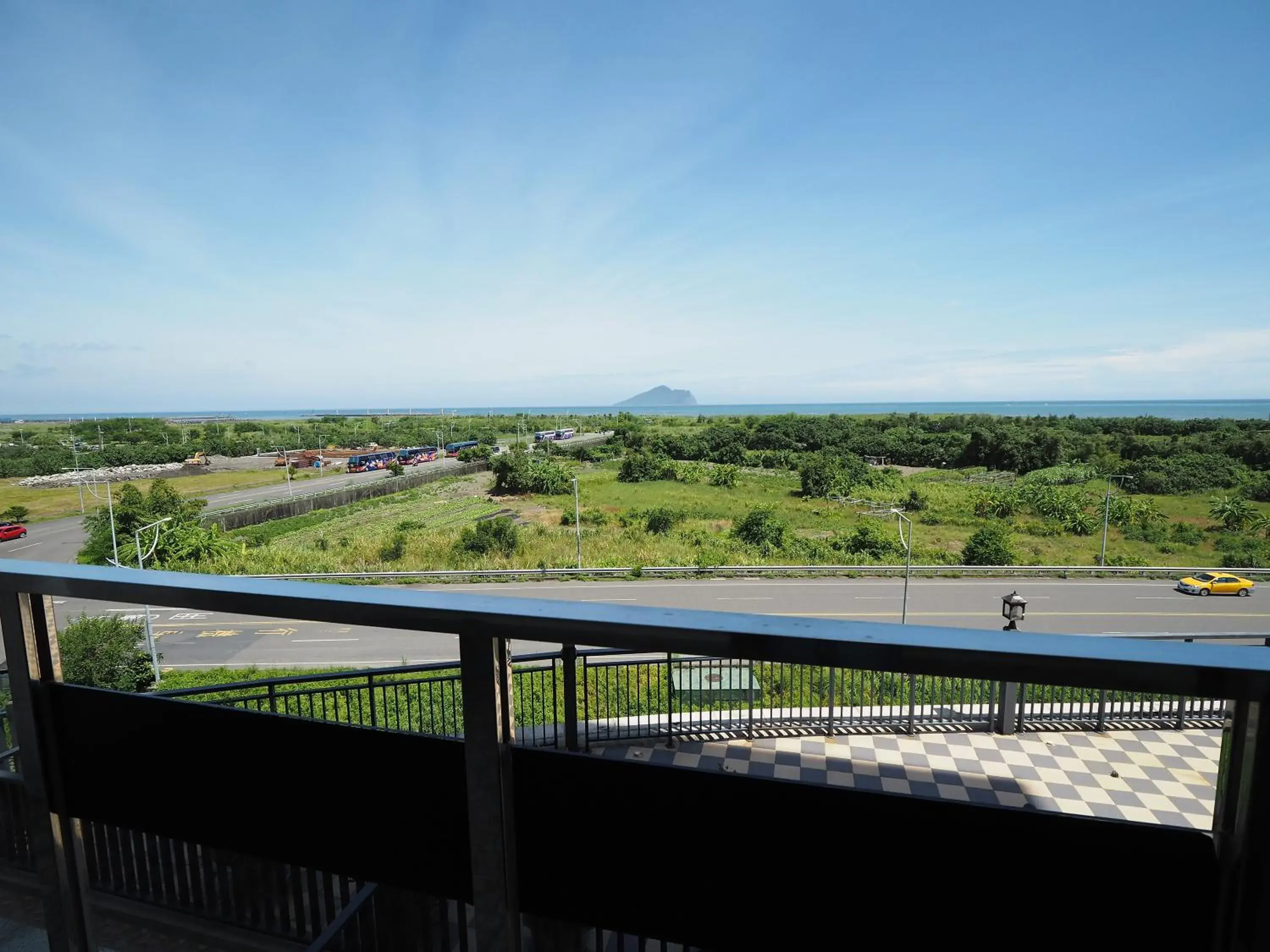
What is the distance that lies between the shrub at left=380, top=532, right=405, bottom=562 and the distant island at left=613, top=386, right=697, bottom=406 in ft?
463

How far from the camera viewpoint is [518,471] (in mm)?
21562

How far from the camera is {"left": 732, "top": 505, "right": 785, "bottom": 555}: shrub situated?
55.3 ft

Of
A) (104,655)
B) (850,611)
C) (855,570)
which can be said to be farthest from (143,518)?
(855,570)

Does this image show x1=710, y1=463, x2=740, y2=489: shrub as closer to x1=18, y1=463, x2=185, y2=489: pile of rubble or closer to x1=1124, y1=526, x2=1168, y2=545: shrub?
x1=1124, y1=526, x2=1168, y2=545: shrub

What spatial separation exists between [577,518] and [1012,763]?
13.3 metres

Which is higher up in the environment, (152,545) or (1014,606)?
(152,545)

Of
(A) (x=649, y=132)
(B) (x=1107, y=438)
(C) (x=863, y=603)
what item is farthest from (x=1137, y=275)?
(A) (x=649, y=132)

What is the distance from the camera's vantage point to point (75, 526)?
6.62 m

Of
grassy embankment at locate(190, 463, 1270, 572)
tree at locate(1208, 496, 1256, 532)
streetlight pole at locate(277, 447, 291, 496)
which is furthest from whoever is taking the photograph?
grassy embankment at locate(190, 463, 1270, 572)

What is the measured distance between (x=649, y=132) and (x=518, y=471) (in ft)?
48.3

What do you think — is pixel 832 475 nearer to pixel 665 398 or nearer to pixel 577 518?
pixel 577 518

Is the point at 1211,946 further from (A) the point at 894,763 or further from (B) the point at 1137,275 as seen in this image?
(B) the point at 1137,275

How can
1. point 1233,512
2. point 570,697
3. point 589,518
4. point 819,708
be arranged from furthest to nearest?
point 589,518 → point 1233,512 → point 819,708 → point 570,697

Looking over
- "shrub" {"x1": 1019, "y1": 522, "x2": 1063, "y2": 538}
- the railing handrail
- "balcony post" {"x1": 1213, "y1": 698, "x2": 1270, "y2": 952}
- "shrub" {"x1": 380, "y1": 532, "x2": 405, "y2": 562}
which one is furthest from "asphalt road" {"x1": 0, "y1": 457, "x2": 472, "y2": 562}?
"shrub" {"x1": 1019, "y1": 522, "x2": 1063, "y2": 538}
